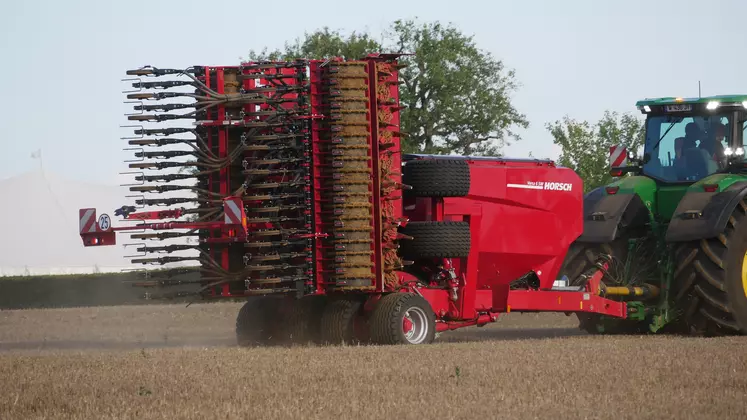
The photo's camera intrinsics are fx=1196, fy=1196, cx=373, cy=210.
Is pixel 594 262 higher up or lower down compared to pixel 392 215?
lower down

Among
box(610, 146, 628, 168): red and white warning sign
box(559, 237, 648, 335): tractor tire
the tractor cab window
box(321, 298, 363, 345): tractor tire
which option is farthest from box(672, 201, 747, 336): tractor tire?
box(321, 298, 363, 345): tractor tire

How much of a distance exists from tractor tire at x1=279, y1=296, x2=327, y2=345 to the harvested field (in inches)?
35.6

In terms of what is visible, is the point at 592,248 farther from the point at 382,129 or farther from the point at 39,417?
the point at 39,417

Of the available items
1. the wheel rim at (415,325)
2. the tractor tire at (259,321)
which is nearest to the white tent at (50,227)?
the tractor tire at (259,321)

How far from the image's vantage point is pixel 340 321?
48.8 ft

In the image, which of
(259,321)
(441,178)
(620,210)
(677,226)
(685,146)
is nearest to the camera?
(441,178)

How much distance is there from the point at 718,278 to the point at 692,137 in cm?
242

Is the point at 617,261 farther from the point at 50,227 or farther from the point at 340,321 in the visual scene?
the point at 50,227

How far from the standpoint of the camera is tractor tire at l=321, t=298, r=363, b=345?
14.9 m

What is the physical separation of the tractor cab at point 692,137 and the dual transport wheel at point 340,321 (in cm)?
454

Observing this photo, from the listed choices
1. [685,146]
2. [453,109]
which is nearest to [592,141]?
[453,109]

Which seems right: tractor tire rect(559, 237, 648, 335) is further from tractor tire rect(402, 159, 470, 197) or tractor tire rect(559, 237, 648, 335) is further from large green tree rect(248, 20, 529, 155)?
large green tree rect(248, 20, 529, 155)

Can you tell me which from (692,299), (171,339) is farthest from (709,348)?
(171,339)

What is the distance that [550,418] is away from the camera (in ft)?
Answer: 28.4
